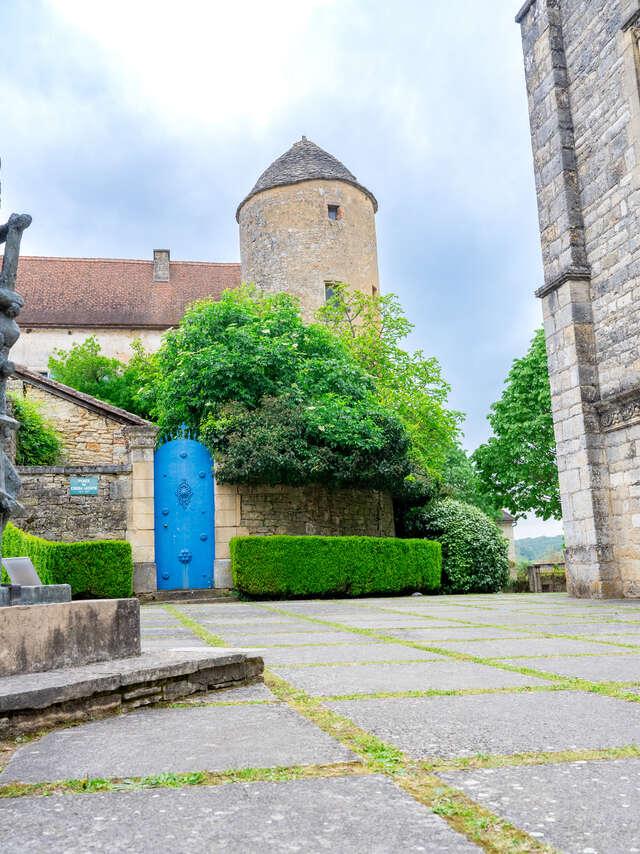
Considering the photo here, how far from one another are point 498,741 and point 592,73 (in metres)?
10.6

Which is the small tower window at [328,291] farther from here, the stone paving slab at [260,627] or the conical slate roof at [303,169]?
the stone paving slab at [260,627]

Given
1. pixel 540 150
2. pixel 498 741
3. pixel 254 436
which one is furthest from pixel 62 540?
pixel 498 741

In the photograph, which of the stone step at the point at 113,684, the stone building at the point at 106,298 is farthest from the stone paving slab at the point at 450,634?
the stone building at the point at 106,298

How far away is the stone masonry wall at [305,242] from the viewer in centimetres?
2427

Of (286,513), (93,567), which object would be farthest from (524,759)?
(286,513)

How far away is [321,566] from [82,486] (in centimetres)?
435

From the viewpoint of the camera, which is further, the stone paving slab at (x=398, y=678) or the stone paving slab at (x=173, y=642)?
the stone paving slab at (x=173, y=642)

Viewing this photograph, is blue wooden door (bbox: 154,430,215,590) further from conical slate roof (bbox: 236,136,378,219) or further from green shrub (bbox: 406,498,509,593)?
conical slate roof (bbox: 236,136,378,219)

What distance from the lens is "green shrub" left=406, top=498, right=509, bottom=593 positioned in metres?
15.2

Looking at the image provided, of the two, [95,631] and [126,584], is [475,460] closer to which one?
[126,584]

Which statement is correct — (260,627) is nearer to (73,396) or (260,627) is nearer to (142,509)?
(142,509)

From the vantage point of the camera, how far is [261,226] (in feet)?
81.5

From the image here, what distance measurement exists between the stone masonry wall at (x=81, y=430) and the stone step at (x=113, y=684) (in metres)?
14.0

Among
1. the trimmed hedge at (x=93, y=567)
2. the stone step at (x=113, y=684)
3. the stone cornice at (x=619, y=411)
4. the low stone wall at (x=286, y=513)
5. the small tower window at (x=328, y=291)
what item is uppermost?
the small tower window at (x=328, y=291)
